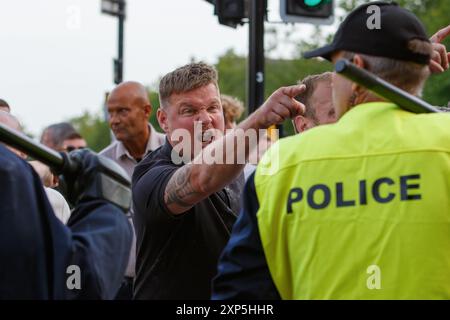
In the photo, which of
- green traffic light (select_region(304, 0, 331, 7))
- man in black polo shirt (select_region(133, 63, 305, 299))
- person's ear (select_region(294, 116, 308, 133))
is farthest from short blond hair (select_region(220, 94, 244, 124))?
person's ear (select_region(294, 116, 308, 133))

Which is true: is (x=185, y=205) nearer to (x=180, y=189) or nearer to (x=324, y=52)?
(x=180, y=189)

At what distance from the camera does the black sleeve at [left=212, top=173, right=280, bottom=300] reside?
11.9 feet

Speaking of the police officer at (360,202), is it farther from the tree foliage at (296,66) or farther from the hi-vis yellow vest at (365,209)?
the tree foliage at (296,66)

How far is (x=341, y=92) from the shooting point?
375 centimetres

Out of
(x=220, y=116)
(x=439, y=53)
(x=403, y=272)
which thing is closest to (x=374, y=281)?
(x=403, y=272)

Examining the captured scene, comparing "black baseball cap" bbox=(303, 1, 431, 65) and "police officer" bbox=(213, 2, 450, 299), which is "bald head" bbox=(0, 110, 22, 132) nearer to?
"police officer" bbox=(213, 2, 450, 299)

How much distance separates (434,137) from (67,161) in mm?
Result: 1286

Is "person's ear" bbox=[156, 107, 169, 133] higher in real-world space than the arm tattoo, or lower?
higher

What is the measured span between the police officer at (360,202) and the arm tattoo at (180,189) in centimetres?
120

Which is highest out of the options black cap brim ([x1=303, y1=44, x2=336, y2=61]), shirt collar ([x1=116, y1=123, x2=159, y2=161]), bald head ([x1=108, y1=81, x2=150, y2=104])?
black cap brim ([x1=303, y1=44, x2=336, y2=61])

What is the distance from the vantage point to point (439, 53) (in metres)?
4.75

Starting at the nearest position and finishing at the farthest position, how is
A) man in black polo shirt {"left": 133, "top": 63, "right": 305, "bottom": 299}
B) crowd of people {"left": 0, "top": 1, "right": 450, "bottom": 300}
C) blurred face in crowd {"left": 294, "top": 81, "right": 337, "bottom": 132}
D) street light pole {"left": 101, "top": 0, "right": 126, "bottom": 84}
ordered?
crowd of people {"left": 0, "top": 1, "right": 450, "bottom": 300}, man in black polo shirt {"left": 133, "top": 63, "right": 305, "bottom": 299}, blurred face in crowd {"left": 294, "top": 81, "right": 337, "bottom": 132}, street light pole {"left": 101, "top": 0, "right": 126, "bottom": 84}

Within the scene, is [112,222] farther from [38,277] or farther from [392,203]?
[392,203]

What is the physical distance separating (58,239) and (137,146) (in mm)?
5500
